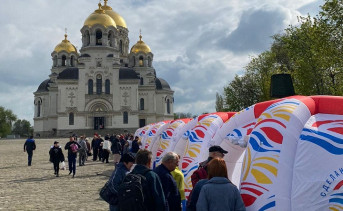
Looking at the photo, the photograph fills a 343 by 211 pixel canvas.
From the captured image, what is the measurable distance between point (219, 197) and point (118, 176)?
203 centimetres

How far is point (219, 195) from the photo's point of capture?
14.9 feet

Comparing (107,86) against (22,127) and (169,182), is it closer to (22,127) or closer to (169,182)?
(169,182)

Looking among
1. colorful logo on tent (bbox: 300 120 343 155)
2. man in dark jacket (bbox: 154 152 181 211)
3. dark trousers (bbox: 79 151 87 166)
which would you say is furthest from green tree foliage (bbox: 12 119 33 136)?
colorful logo on tent (bbox: 300 120 343 155)

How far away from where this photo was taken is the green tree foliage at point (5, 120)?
97.8 meters

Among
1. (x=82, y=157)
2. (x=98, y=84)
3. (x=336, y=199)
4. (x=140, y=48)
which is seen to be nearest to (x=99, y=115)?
(x=98, y=84)

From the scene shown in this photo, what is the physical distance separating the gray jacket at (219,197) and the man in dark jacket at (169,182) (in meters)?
1.30

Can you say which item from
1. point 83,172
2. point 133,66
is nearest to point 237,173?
point 83,172

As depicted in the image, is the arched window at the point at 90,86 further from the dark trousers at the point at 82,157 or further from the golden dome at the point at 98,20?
the dark trousers at the point at 82,157

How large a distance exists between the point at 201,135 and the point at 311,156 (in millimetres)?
4389

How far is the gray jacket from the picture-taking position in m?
4.51

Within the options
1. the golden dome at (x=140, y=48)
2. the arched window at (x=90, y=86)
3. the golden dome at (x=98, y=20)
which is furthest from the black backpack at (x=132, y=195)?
the golden dome at (x=140, y=48)

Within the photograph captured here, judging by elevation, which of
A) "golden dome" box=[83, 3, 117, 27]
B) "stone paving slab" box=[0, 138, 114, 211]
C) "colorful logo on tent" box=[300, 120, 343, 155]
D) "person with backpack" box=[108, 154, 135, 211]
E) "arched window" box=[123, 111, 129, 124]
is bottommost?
"stone paving slab" box=[0, 138, 114, 211]

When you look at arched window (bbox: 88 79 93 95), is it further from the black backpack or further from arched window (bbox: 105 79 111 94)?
the black backpack

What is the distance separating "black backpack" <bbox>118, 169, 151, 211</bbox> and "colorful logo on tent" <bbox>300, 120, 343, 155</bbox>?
7.73ft
